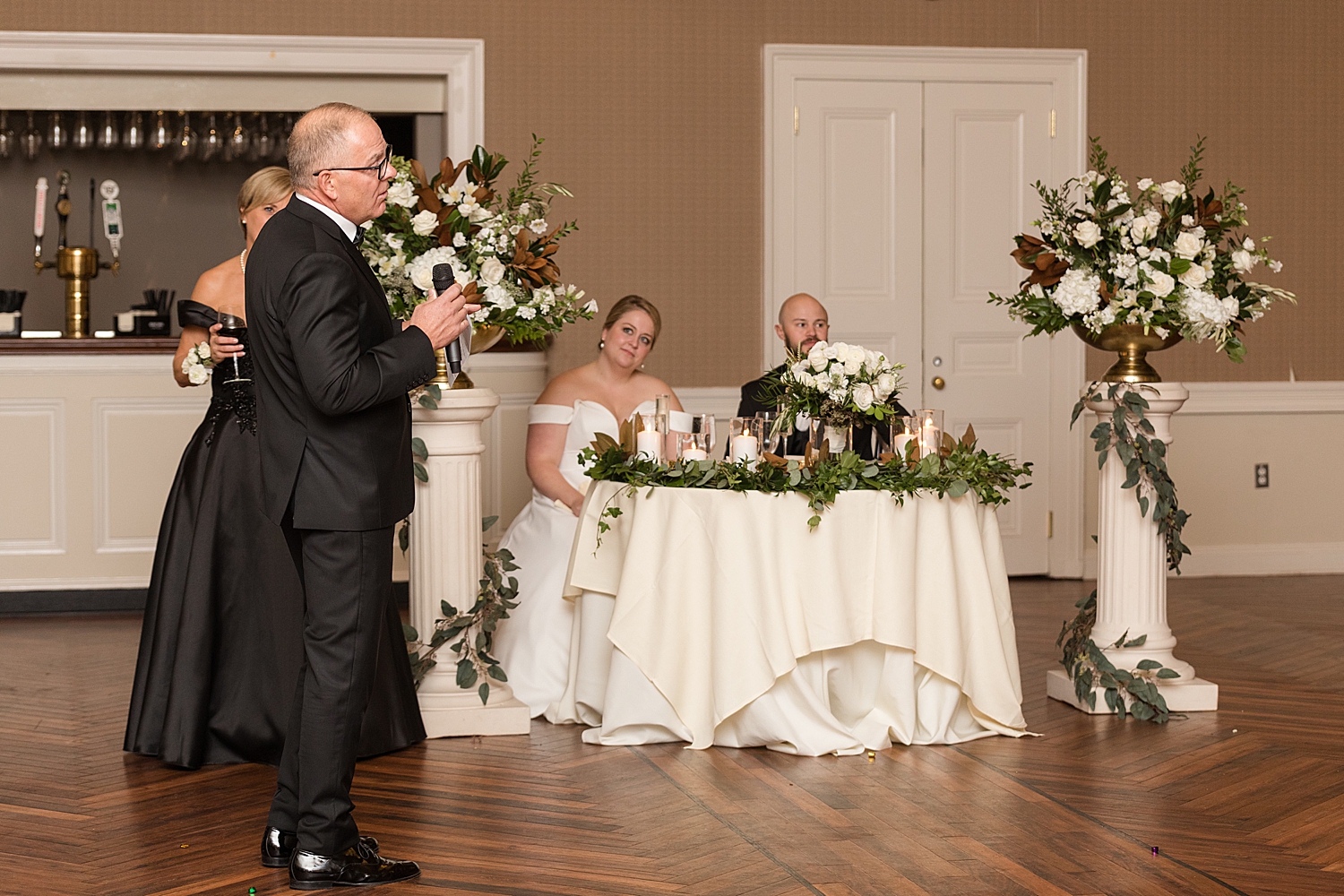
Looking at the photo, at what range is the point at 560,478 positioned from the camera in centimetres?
522

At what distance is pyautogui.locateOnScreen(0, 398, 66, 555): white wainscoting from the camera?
650cm

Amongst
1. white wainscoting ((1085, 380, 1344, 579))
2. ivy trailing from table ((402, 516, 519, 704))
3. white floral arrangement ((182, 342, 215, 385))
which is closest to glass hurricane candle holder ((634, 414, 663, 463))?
ivy trailing from table ((402, 516, 519, 704))

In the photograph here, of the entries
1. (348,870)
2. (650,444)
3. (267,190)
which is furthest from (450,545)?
(348,870)

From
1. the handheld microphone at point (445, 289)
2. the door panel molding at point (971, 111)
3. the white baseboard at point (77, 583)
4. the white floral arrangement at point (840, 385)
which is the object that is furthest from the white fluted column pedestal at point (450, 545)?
the door panel molding at point (971, 111)

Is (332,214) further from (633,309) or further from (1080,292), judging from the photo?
(1080,292)

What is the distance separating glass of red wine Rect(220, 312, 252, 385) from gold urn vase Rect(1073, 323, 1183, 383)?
8.83 ft

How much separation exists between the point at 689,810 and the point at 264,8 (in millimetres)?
5006

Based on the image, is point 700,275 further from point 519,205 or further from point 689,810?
point 689,810

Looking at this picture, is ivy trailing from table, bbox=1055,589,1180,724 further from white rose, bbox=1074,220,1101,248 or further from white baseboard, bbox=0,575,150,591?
white baseboard, bbox=0,575,150,591

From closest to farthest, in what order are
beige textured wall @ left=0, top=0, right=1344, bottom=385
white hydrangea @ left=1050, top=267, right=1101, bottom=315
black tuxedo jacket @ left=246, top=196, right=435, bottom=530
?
1. black tuxedo jacket @ left=246, top=196, right=435, bottom=530
2. white hydrangea @ left=1050, top=267, right=1101, bottom=315
3. beige textured wall @ left=0, top=0, right=1344, bottom=385

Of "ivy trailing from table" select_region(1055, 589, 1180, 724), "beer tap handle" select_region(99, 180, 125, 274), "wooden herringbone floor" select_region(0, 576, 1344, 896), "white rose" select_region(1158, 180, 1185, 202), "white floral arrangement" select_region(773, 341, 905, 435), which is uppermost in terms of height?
"beer tap handle" select_region(99, 180, 125, 274)

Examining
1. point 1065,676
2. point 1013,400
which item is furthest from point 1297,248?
point 1065,676

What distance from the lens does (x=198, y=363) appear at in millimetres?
4086

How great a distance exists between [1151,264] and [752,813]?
2257 mm
